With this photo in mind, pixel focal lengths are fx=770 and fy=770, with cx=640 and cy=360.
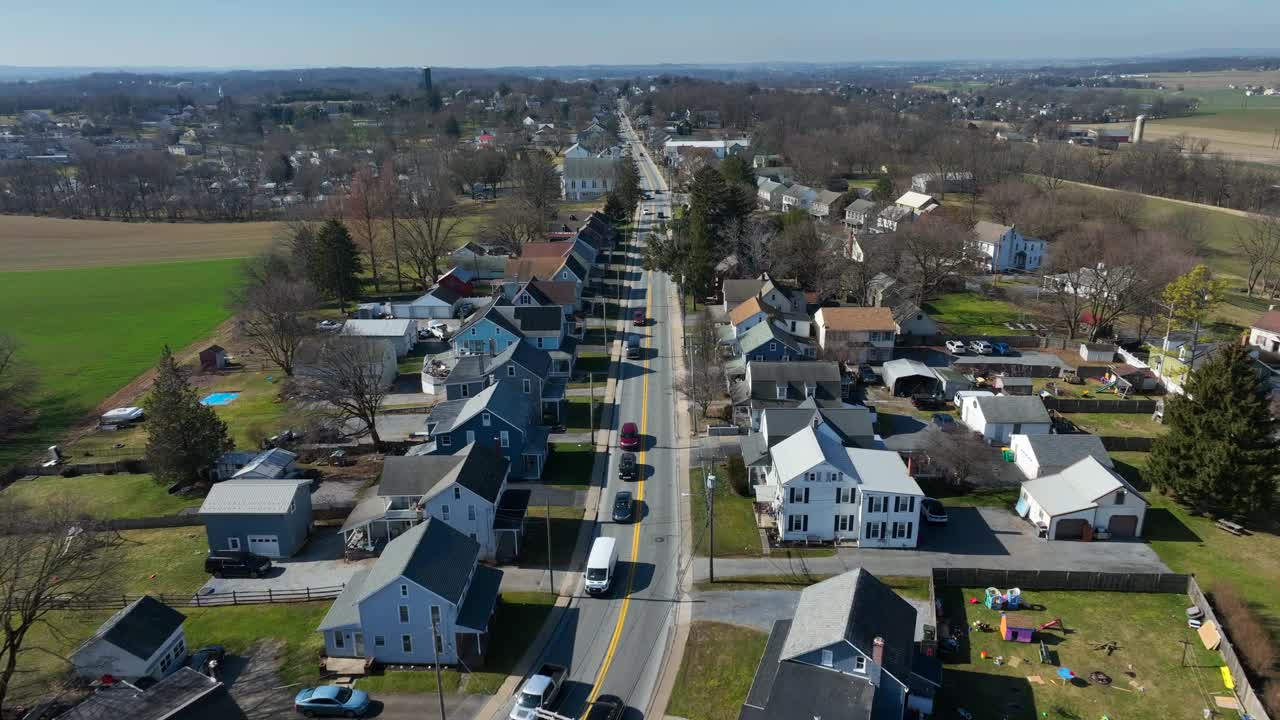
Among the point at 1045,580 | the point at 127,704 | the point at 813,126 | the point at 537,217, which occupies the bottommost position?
the point at 1045,580

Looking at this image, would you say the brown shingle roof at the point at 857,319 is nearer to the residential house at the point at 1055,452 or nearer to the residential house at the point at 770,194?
the residential house at the point at 1055,452

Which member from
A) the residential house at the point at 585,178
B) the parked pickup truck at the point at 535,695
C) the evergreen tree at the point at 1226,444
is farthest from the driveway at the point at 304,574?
the residential house at the point at 585,178

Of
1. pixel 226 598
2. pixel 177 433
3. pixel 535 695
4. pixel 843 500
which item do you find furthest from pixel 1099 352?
pixel 177 433

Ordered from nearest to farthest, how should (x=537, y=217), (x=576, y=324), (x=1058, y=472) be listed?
1. (x=1058, y=472)
2. (x=576, y=324)
3. (x=537, y=217)

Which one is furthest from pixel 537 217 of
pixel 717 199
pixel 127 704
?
pixel 127 704

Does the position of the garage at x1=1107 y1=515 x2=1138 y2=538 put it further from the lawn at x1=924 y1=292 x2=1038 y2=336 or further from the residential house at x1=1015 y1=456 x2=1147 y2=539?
the lawn at x1=924 y1=292 x2=1038 y2=336

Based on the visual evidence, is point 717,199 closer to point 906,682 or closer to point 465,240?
point 465,240

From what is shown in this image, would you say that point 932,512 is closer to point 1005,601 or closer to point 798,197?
point 1005,601
